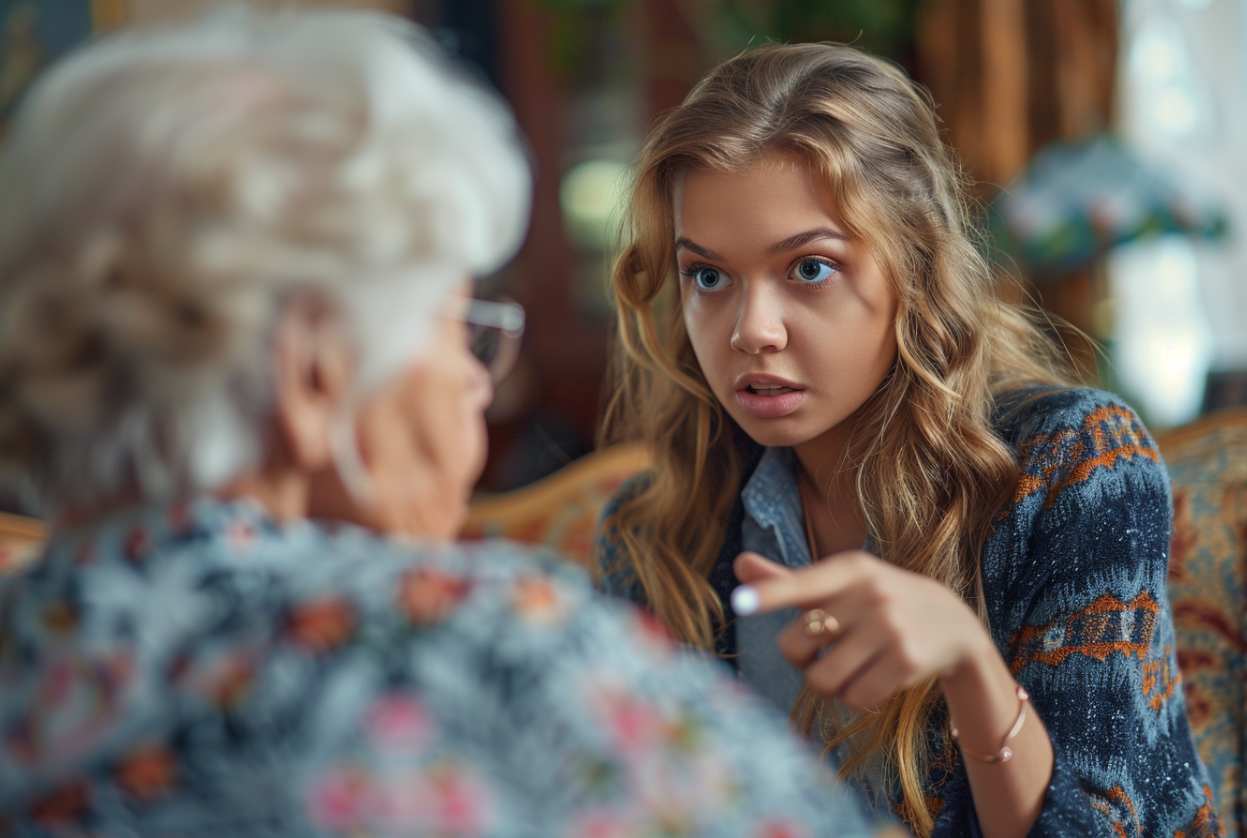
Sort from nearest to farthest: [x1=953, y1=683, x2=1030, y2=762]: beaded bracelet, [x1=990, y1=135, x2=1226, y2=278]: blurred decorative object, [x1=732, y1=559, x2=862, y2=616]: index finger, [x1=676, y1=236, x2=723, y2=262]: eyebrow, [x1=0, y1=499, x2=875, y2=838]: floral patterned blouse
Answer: [x1=0, y1=499, x2=875, y2=838]: floral patterned blouse, [x1=732, y1=559, x2=862, y2=616]: index finger, [x1=953, y1=683, x2=1030, y2=762]: beaded bracelet, [x1=676, y1=236, x2=723, y2=262]: eyebrow, [x1=990, y1=135, x2=1226, y2=278]: blurred decorative object

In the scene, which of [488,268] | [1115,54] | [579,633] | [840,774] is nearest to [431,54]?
[488,268]

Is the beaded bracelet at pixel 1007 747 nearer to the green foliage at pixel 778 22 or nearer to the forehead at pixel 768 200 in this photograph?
the forehead at pixel 768 200

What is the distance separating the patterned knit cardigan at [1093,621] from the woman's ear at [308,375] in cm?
68

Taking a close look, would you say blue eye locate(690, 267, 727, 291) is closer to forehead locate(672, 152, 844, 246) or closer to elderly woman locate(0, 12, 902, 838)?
forehead locate(672, 152, 844, 246)

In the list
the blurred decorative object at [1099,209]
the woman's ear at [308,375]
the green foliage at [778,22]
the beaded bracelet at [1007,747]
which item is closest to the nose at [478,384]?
the woman's ear at [308,375]

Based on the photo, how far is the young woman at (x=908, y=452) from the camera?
0.97 m

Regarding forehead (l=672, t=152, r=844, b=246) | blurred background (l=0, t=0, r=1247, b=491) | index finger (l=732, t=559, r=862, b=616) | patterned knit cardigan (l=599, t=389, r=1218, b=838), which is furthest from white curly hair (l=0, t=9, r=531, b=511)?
blurred background (l=0, t=0, r=1247, b=491)

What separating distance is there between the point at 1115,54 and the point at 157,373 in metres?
3.11

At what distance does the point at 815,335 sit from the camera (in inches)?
41.7

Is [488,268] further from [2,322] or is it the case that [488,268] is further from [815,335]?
[815,335]

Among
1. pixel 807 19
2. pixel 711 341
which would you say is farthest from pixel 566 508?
pixel 807 19

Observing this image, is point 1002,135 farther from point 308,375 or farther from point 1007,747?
point 308,375

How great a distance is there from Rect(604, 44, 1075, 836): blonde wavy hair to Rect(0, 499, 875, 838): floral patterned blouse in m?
0.55

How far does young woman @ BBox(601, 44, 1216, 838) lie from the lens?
973 mm
